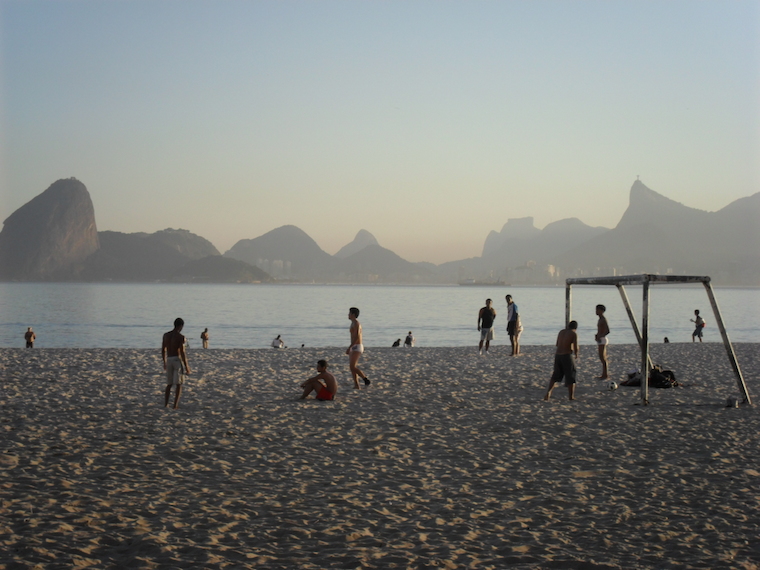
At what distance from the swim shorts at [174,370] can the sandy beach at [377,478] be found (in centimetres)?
52

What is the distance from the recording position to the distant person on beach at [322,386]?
12.2m

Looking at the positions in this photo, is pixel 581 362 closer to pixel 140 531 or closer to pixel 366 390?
pixel 366 390

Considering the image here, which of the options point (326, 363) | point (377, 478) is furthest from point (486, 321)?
point (377, 478)

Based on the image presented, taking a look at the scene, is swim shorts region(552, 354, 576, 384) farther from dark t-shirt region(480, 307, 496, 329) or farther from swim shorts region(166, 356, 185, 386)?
dark t-shirt region(480, 307, 496, 329)

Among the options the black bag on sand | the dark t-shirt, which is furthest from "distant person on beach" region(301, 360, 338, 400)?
the dark t-shirt

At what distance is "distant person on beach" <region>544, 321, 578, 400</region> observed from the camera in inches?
457

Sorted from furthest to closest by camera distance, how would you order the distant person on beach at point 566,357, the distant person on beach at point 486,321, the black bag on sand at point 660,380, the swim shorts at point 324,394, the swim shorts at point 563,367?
the distant person on beach at point 486,321 < the black bag on sand at point 660,380 < the swim shorts at point 324,394 < the swim shorts at point 563,367 < the distant person on beach at point 566,357

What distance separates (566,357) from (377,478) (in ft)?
19.2

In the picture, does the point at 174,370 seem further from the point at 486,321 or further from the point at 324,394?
the point at 486,321

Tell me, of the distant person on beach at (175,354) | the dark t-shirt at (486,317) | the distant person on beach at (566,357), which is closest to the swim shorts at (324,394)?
the distant person on beach at (175,354)

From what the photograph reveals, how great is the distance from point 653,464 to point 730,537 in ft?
7.84

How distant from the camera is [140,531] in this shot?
538 centimetres

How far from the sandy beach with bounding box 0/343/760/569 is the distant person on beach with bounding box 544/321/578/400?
21.6 inches

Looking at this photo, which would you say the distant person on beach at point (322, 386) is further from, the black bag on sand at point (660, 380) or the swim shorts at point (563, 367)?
the black bag on sand at point (660, 380)
